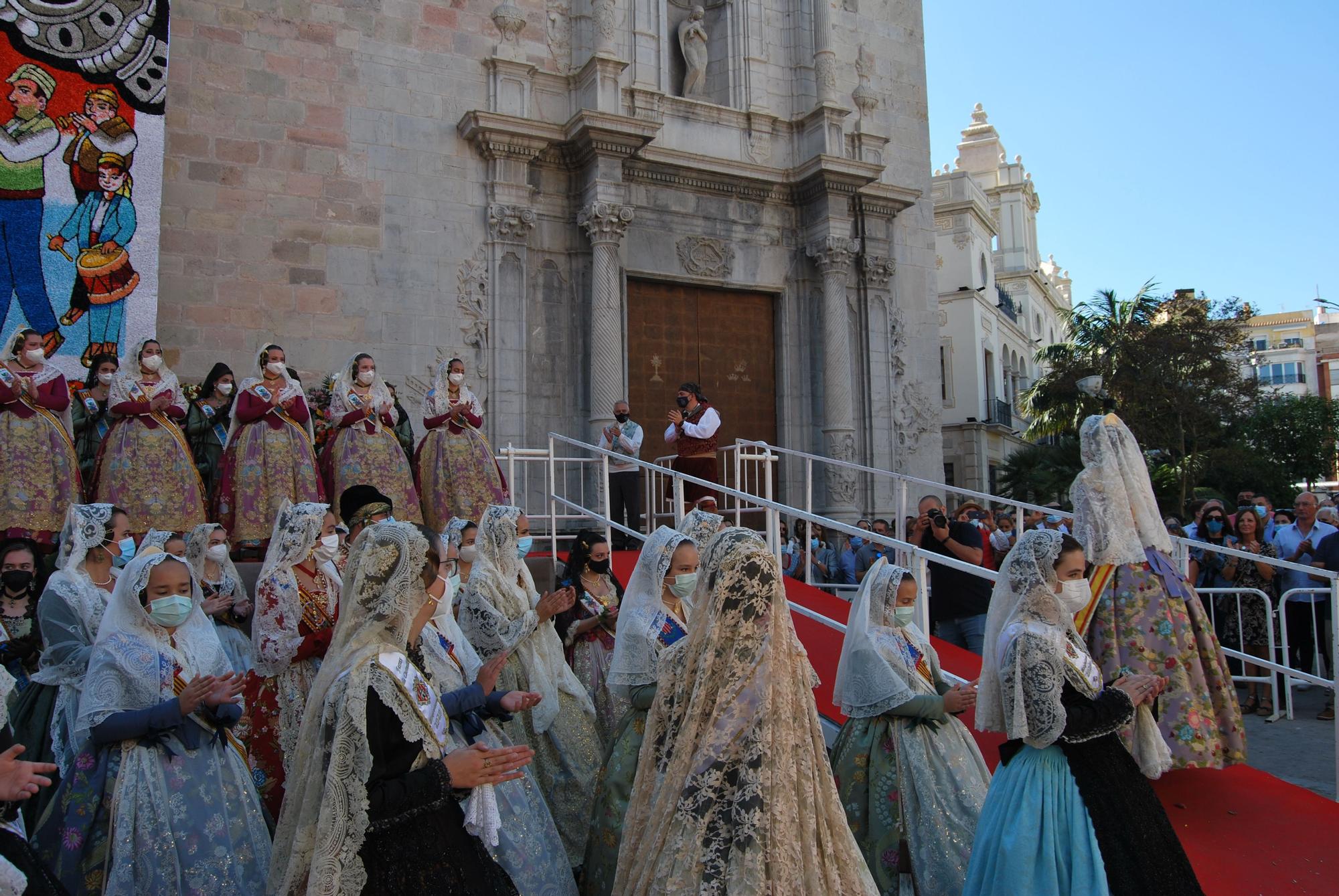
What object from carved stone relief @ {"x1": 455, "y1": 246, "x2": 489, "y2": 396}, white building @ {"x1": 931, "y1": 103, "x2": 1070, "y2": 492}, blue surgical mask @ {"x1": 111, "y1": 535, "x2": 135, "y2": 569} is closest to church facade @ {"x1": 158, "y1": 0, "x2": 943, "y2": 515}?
carved stone relief @ {"x1": 455, "y1": 246, "x2": 489, "y2": 396}

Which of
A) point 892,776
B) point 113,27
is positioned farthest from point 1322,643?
point 113,27

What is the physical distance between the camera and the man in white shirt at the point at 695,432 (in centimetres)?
948

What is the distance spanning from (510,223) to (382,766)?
9.74 metres

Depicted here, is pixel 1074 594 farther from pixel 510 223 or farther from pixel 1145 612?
pixel 510 223

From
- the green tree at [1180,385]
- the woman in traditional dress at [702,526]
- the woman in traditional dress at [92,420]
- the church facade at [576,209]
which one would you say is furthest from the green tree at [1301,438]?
the woman in traditional dress at [92,420]

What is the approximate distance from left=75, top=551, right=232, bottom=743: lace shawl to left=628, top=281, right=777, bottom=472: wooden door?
28.5ft

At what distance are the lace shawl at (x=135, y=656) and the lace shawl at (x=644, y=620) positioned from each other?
60.0 inches

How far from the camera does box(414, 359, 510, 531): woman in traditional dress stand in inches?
332

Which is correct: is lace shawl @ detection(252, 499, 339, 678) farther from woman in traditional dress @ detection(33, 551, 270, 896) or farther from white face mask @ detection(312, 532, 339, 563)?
woman in traditional dress @ detection(33, 551, 270, 896)

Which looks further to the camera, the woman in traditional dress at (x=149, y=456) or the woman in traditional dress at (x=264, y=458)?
the woman in traditional dress at (x=264, y=458)

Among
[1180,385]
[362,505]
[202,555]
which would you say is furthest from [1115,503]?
[1180,385]

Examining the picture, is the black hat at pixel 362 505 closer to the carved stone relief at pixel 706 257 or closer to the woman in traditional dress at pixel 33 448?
the woman in traditional dress at pixel 33 448

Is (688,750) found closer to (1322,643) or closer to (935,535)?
(935,535)

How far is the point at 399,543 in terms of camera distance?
10.2 feet
